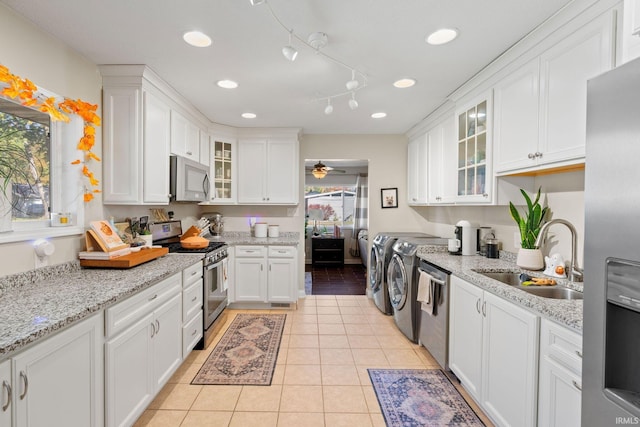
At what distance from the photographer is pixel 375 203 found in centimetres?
455

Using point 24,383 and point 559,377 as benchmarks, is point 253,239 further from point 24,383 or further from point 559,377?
→ point 559,377

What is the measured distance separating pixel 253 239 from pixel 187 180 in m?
1.30

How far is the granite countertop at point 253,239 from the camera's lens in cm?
→ 391

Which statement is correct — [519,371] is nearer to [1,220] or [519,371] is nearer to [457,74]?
[457,74]

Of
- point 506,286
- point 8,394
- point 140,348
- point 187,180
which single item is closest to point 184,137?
point 187,180

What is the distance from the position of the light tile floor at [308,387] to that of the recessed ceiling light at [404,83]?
96.2 inches

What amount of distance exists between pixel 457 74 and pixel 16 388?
10.2 feet

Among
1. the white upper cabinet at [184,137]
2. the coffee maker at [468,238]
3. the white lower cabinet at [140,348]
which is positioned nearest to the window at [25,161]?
the white lower cabinet at [140,348]

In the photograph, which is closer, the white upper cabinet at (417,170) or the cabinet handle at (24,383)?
the cabinet handle at (24,383)

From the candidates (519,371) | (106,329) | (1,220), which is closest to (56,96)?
(1,220)

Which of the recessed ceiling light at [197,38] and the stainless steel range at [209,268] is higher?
the recessed ceiling light at [197,38]

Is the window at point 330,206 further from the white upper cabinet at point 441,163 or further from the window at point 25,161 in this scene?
the window at point 25,161

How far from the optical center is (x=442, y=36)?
6.21 feet

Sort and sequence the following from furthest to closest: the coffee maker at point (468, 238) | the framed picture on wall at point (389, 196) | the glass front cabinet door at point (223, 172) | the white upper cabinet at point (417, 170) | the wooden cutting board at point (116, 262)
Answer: the framed picture on wall at point (389, 196) → the glass front cabinet door at point (223, 172) → the white upper cabinet at point (417, 170) → the coffee maker at point (468, 238) → the wooden cutting board at point (116, 262)
